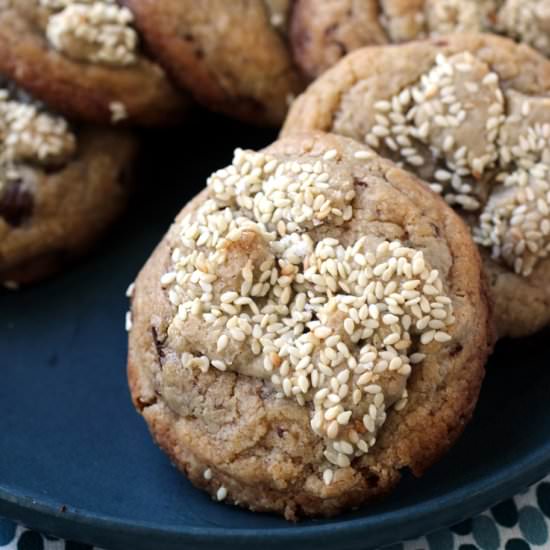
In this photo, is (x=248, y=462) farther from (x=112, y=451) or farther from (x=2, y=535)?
(x=2, y=535)

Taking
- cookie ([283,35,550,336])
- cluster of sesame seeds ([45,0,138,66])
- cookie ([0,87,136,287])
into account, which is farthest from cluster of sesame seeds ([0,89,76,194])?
cookie ([283,35,550,336])

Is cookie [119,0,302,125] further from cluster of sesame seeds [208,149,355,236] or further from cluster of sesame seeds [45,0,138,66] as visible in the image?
cluster of sesame seeds [208,149,355,236]

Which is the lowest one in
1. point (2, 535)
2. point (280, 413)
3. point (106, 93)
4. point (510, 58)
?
point (2, 535)

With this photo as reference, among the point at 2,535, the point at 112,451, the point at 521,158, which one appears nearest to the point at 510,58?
the point at 521,158

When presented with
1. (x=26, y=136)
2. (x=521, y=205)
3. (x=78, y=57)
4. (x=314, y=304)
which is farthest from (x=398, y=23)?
(x=26, y=136)

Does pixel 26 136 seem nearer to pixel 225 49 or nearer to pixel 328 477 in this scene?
pixel 225 49

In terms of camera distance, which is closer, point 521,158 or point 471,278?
point 471,278
